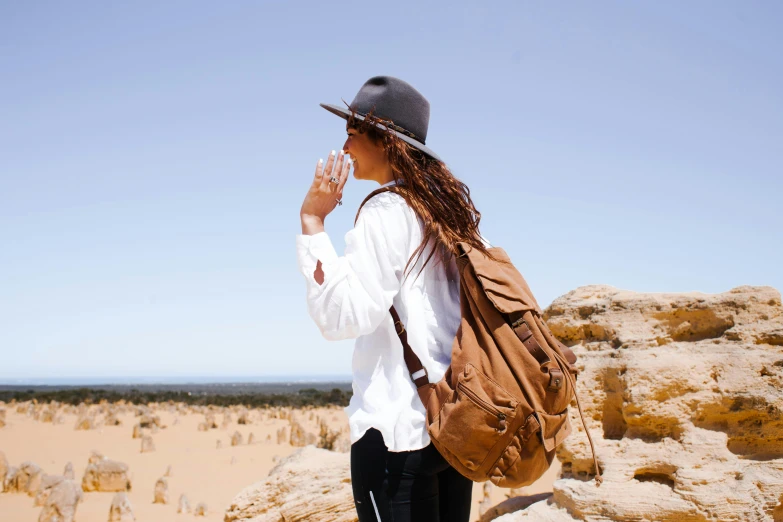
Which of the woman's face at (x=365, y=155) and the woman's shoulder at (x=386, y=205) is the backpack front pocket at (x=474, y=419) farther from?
the woman's face at (x=365, y=155)

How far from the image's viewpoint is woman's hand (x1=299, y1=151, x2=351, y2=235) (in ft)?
5.36

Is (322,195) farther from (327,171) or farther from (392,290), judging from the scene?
(392,290)

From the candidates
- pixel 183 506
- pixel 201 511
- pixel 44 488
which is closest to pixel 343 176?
pixel 201 511

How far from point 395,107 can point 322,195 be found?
343 millimetres

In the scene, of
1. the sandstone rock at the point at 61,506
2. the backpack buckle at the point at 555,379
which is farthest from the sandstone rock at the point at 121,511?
the backpack buckle at the point at 555,379

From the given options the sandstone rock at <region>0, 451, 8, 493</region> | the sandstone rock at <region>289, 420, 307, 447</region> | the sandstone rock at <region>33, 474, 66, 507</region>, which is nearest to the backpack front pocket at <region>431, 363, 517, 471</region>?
the sandstone rock at <region>33, 474, 66, 507</region>

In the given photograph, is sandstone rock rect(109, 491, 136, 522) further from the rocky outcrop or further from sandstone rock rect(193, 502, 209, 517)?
the rocky outcrop

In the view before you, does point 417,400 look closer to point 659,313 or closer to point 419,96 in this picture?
point 419,96

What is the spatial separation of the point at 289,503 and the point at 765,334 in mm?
4004

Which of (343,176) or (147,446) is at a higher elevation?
(343,176)

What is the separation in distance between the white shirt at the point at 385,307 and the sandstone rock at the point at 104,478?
928 centimetres

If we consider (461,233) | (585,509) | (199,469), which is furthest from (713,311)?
(199,469)

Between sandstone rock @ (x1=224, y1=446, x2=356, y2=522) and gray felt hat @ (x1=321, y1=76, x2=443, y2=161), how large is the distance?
13.7 feet

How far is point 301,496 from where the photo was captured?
518 cm
